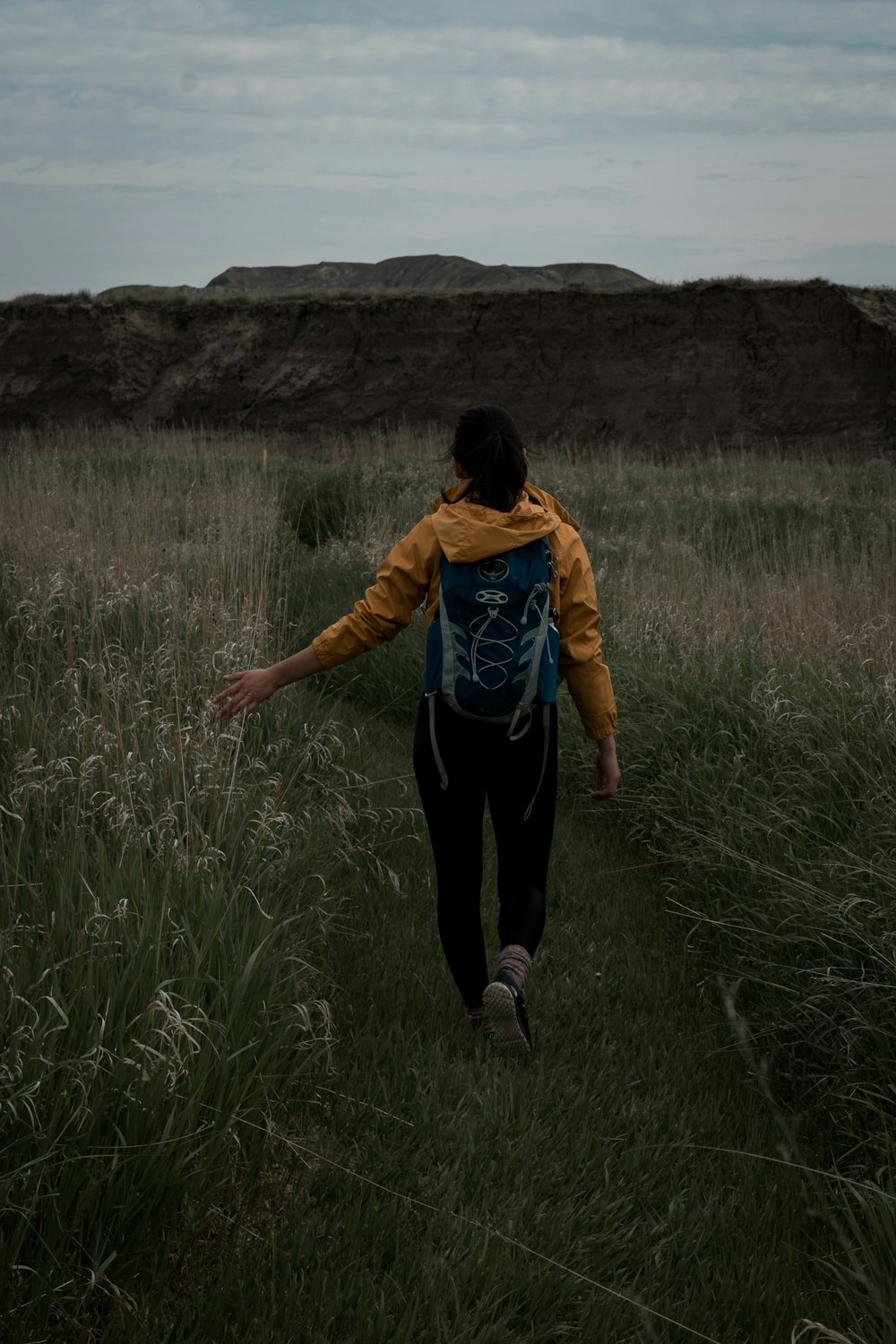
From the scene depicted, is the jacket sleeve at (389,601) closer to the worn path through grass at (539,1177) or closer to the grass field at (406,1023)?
the grass field at (406,1023)

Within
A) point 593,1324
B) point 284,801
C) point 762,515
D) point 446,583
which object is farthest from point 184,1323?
point 762,515

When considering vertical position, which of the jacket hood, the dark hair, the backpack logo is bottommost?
the backpack logo

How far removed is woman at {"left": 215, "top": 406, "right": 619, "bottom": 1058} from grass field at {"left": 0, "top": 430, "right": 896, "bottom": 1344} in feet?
1.22

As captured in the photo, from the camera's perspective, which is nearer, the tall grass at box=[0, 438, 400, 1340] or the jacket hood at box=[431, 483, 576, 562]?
the tall grass at box=[0, 438, 400, 1340]

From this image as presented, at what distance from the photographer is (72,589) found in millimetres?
6324

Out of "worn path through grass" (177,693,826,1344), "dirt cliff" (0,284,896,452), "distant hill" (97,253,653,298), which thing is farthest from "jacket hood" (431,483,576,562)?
"distant hill" (97,253,653,298)

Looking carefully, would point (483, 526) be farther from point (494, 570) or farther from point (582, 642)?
point (582, 642)

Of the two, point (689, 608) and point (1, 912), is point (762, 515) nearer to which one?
point (689, 608)

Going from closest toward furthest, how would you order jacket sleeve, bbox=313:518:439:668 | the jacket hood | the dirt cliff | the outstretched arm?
the jacket hood
jacket sleeve, bbox=313:518:439:668
the outstretched arm
the dirt cliff

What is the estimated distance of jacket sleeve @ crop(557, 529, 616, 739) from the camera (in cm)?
346

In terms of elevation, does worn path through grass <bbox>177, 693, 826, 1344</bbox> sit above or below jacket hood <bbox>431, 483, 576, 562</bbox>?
below

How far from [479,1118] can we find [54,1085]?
3.77 feet

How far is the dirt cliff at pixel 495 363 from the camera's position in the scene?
28.6 metres

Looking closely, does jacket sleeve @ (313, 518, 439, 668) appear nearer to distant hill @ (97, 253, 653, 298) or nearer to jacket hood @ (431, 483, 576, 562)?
jacket hood @ (431, 483, 576, 562)
